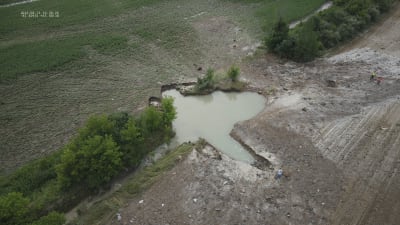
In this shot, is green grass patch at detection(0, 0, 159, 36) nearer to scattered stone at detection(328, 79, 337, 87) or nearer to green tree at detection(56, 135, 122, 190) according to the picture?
green tree at detection(56, 135, 122, 190)

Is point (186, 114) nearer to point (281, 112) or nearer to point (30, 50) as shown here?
point (281, 112)

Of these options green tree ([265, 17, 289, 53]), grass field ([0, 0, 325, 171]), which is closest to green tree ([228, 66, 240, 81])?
grass field ([0, 0, 325, 171])

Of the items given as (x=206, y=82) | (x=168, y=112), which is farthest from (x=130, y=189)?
(x=206, y=82)

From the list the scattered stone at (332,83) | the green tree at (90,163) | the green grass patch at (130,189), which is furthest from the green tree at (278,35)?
the green tree at (90,163)

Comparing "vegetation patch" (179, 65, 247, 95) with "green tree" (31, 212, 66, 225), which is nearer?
"green tree" (31, 212, 66, 225)

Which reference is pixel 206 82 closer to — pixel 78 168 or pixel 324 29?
pixel 78 168

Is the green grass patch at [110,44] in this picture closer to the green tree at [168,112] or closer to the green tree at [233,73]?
the green tree at [233,73]
